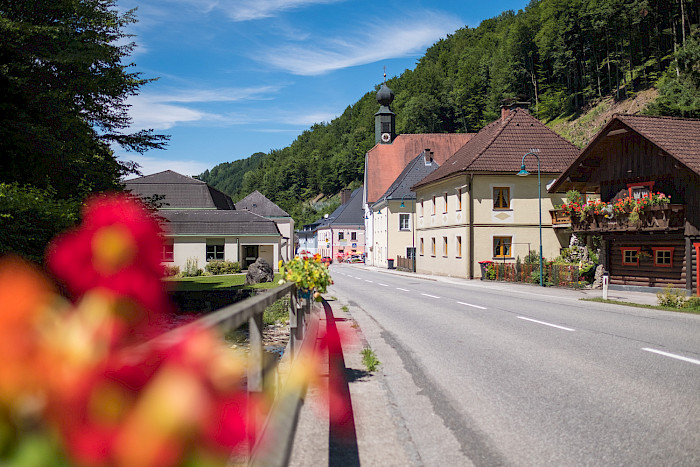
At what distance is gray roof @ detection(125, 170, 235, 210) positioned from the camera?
61750 millimetres

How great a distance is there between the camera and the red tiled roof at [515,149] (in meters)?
36.1

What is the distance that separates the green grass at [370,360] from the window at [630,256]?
2058 centimetres

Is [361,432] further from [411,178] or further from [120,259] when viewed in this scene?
[411,178]

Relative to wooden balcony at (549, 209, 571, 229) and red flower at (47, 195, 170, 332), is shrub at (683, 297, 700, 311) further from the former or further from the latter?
wooden balcony at (549, 209, 571, 229)

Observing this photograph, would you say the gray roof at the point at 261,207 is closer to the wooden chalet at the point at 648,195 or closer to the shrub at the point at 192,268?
the shrub at the point at 192,268

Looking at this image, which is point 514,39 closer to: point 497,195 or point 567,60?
point 567,60

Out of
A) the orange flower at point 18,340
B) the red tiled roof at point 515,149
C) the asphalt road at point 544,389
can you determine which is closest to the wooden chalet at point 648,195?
the red tiled roof at point 515,149

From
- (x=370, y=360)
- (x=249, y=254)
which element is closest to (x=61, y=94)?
(x=370, y=360)

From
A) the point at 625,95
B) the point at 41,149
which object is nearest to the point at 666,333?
the point at 41,149

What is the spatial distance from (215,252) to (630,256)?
3155 cm

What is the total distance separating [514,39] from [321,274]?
301 ft

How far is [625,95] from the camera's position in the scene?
Answer: 231ft

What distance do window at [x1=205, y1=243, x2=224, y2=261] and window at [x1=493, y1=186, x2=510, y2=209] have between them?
22.7m

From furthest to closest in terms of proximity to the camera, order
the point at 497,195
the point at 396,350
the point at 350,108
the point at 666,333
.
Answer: the point at 350,108 → the point at 497,195 → the point at 666,333 → the point at 396,350
